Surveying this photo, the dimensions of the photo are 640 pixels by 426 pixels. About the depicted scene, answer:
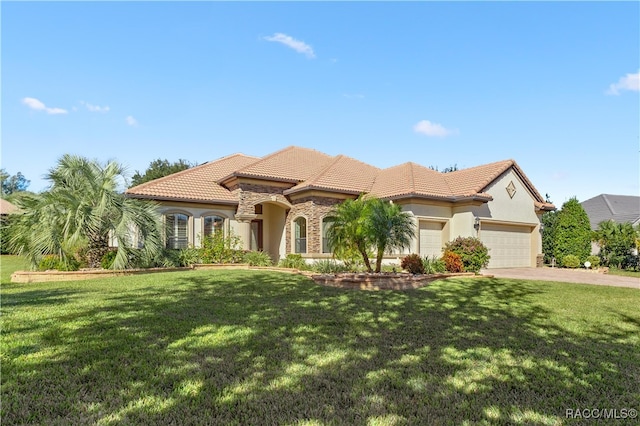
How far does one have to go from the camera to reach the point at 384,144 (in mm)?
26406

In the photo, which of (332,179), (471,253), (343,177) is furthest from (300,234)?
(471,253)

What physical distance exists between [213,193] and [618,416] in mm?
19710

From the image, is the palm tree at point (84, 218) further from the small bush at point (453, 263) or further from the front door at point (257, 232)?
the small bush at point (453, 263)

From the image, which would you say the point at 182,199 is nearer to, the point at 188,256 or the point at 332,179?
the point at 188,256

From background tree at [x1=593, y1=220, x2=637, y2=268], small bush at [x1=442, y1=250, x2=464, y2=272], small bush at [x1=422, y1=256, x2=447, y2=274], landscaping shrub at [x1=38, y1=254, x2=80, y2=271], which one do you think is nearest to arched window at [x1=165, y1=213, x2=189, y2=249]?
landscaping shrub at [x1=38, y1=254, x2=80, y2=271]

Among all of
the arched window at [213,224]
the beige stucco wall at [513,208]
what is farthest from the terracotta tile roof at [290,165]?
the beige stucco wall at [513,208]

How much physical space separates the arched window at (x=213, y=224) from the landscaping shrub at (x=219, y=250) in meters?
0.92

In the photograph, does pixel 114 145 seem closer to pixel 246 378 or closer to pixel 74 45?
pixel 74 45

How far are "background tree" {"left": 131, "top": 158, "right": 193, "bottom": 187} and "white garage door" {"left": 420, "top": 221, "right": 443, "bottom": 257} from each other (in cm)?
2919

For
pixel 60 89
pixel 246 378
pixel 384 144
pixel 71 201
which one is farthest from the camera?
pixel 384 144

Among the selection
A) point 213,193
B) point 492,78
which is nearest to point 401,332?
point 492,78

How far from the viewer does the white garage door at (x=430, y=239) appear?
1981cm

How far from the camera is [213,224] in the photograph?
2062 centimetres

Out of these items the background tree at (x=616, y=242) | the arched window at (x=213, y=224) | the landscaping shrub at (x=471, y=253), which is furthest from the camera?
the background tree at (x=616, y=242)
